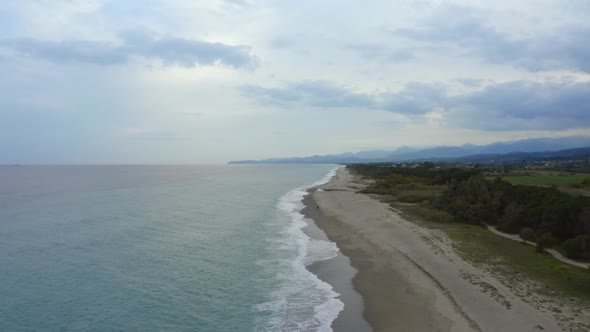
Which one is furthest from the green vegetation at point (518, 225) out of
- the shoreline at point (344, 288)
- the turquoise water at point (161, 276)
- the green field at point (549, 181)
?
the green field at point (549, 181)

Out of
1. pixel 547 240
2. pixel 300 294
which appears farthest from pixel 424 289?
pixel 547 240

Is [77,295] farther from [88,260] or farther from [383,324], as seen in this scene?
[383,324]

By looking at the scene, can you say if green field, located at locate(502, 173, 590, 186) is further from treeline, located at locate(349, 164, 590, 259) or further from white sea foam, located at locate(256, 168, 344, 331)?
white sea foam, located at locate(256, 168, 344, 331)

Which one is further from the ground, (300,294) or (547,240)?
(547,240)

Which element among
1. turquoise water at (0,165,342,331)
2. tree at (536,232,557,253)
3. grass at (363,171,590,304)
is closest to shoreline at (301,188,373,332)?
turquoise water at (0,165,342,331)

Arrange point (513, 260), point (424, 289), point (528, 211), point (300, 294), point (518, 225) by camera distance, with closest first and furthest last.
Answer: point (424, 289) < point (300, 294) < point (513, 260) < point (528, 211) < point (518, 225)

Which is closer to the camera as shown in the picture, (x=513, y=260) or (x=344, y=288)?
(x=344, y=288)

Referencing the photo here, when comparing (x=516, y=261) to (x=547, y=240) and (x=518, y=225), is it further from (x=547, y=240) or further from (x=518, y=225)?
(x=518, y=225)
